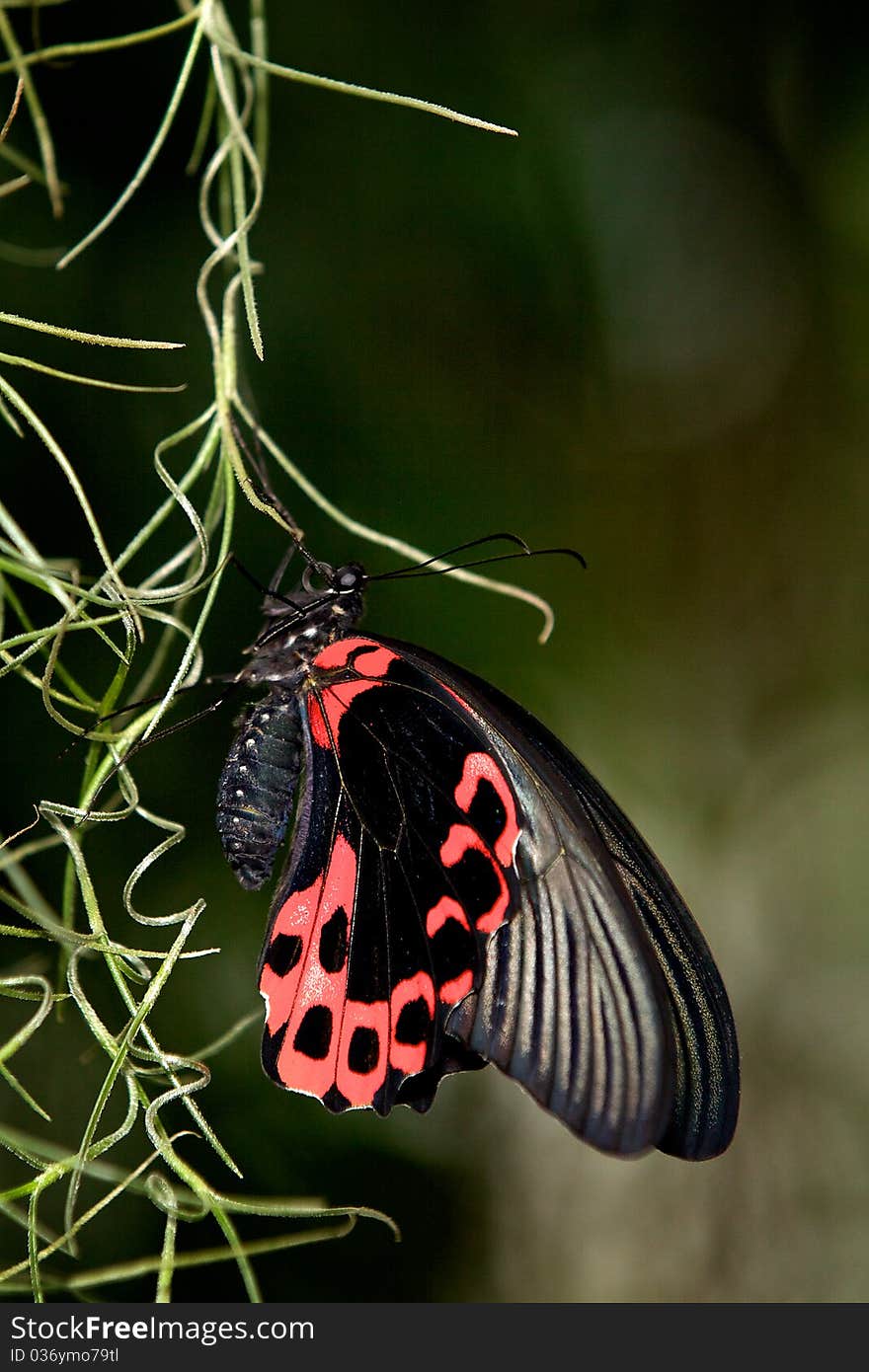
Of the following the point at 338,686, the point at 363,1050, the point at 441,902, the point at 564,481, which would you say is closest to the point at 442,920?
the point at 441,902

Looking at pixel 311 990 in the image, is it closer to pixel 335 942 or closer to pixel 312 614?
pixel 335 942

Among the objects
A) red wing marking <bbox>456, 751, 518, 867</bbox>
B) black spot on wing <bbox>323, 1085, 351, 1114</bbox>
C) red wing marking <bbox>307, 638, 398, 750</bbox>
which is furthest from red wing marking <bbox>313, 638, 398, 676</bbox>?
black spot on wing <bbox>323, 1085, 351, 1114</bbox>

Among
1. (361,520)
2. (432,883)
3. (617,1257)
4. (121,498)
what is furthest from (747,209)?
(617,1257)

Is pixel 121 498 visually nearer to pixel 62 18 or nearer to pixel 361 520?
pixel 361 520

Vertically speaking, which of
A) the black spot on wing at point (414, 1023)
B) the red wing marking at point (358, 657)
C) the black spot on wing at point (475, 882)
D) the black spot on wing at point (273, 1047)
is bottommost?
the black spot on wing at point (273, 1047)

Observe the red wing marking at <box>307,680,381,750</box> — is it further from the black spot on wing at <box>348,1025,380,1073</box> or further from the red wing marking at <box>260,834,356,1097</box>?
the black spot on wing at <box>348,1025,380,1073</box>

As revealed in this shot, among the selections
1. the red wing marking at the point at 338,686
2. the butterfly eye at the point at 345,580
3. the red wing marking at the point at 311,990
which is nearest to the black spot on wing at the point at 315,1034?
the red wing marking at the point at 311,990

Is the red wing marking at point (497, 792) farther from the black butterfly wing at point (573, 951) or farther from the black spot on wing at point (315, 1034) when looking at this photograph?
the black spot on wing at point (315, 1034)
